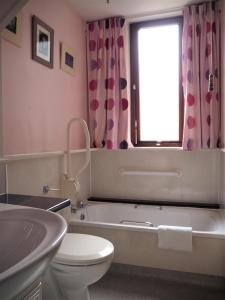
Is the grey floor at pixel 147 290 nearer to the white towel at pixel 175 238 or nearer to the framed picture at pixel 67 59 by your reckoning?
the white towel at pixel 175 238

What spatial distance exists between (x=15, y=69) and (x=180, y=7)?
6.04 ft

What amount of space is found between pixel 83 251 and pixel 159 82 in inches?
80.0

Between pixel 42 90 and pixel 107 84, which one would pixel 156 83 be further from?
pixel 42 90

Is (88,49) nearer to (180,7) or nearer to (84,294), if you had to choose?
(180,7)

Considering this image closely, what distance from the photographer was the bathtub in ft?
6.11

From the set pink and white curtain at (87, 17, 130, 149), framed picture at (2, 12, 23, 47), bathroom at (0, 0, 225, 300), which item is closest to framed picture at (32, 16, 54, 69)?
bathroom at (0, 0, 225, 300)

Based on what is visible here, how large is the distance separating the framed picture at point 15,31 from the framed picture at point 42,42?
0.46 ft

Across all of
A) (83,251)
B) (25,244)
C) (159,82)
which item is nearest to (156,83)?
A: (159,82)

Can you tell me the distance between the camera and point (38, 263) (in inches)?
20.2

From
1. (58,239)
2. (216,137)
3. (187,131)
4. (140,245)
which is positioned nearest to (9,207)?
(58,239)

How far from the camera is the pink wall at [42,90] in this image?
1.67 meters

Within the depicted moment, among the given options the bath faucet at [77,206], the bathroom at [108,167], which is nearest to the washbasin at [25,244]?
the bathroom at [108,167]

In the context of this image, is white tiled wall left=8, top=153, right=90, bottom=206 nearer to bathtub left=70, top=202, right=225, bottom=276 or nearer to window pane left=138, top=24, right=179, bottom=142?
bathtub left=70, top=202, right=225, bottom=276

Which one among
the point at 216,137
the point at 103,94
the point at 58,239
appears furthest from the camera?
the point at 103,94
